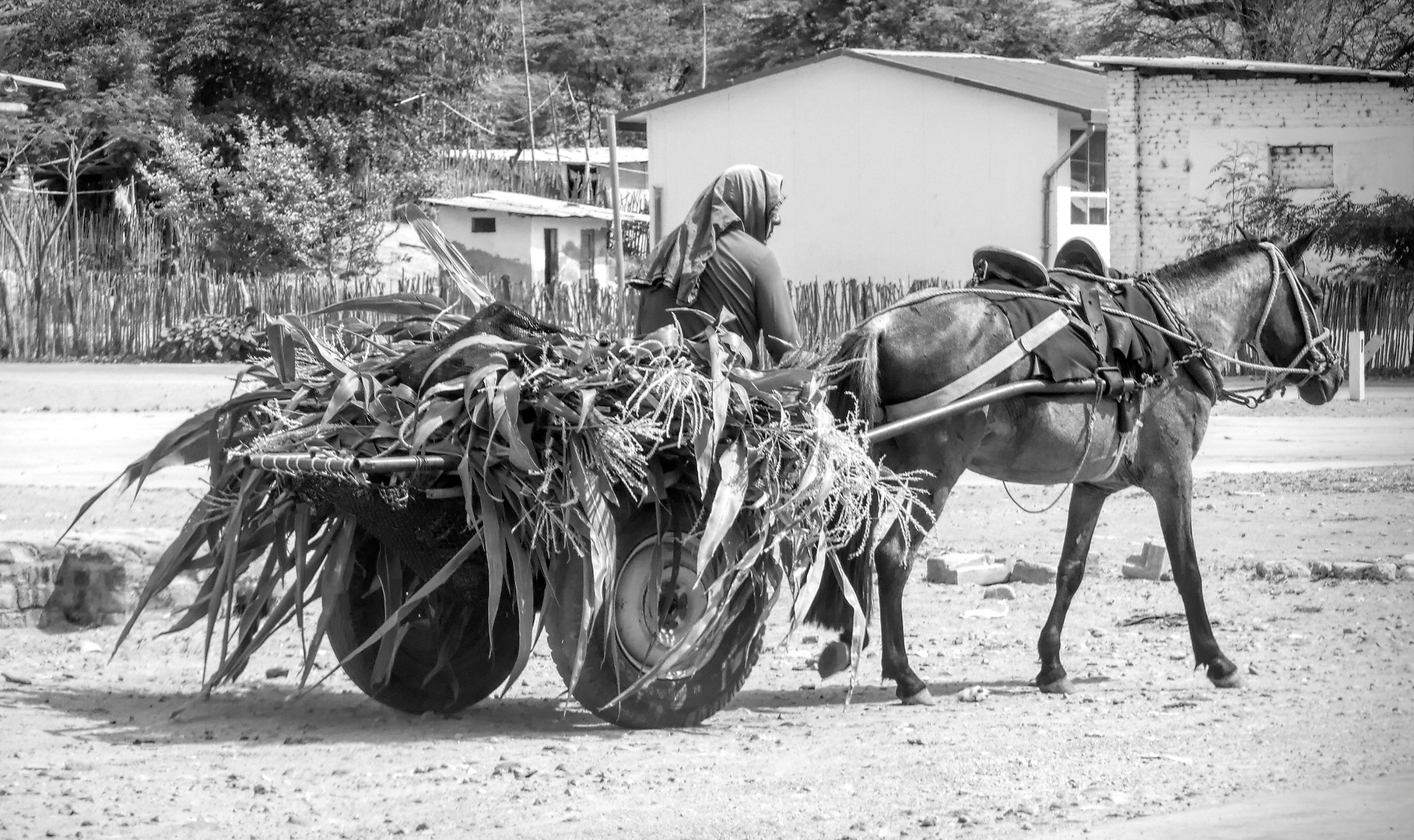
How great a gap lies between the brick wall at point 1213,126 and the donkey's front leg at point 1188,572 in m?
20.3

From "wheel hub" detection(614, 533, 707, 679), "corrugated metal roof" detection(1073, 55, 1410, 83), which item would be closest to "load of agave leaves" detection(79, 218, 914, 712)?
"wheel hub" detection(614, 533, 707, 679)

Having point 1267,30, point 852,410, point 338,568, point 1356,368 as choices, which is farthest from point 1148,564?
point 1267,30

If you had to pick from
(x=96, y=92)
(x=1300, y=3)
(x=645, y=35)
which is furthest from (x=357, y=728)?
(x=645, y=35)

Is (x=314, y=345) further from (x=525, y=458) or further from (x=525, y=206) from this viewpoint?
(x=525, y=206)

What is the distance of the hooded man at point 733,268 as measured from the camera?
6.00 meters

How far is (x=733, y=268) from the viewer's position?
237 inches

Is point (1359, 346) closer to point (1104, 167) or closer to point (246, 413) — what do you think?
point (1104, 167)

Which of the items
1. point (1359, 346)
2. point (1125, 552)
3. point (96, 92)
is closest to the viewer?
point (1125, 552)

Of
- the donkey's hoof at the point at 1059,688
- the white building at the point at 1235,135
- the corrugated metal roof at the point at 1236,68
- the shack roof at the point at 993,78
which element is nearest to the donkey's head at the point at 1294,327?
the donkey's hoof at the point at 1059,688

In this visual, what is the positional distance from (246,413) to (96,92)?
2880 cm

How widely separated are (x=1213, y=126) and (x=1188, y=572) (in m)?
21.3

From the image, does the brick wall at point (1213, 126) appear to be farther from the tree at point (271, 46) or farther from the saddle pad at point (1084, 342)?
the saddle pad at point (1084, 342)

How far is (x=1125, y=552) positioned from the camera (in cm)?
984

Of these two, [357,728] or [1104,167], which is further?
[1104,167]
